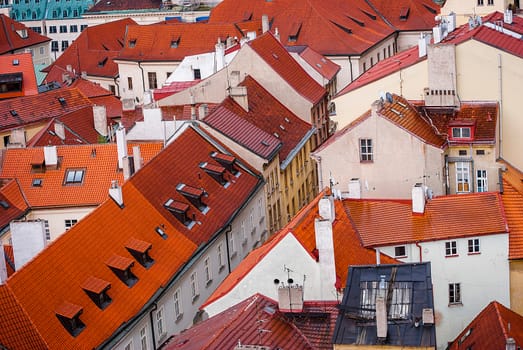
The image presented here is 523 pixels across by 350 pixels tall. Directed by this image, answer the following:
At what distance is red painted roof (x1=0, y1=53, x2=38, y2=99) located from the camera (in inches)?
4702

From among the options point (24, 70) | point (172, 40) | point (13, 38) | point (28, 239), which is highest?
point (13, 38)

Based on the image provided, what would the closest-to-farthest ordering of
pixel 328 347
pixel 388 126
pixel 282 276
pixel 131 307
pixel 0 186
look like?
pixel 328 347
pixel 282 276
pixel 131 307
pixel 388 126
pixel 0 186

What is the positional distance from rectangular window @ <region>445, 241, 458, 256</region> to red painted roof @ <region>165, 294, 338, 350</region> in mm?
10046

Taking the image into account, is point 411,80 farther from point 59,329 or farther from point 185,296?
point 59,329

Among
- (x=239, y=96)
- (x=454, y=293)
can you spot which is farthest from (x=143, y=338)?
(x=239, y=96)

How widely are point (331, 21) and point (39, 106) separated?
121 feet

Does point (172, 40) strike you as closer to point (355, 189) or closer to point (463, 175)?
point (463, 175)

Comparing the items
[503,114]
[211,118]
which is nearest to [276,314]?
[503,114]

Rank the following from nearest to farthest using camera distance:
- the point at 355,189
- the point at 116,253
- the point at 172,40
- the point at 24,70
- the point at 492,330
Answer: the point at 492,330
the point at 116,253
the point at 355,189
the point at 24,70
the point at 172,40

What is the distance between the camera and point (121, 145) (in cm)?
8219

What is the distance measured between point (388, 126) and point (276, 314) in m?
18.7

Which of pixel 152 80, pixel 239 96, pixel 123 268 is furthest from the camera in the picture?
pixel 152 80

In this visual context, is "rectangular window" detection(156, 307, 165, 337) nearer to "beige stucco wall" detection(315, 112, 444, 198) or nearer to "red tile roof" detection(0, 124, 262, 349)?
"red tile roof" detection(0, 124, 262, 349)

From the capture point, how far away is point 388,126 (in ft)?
233
